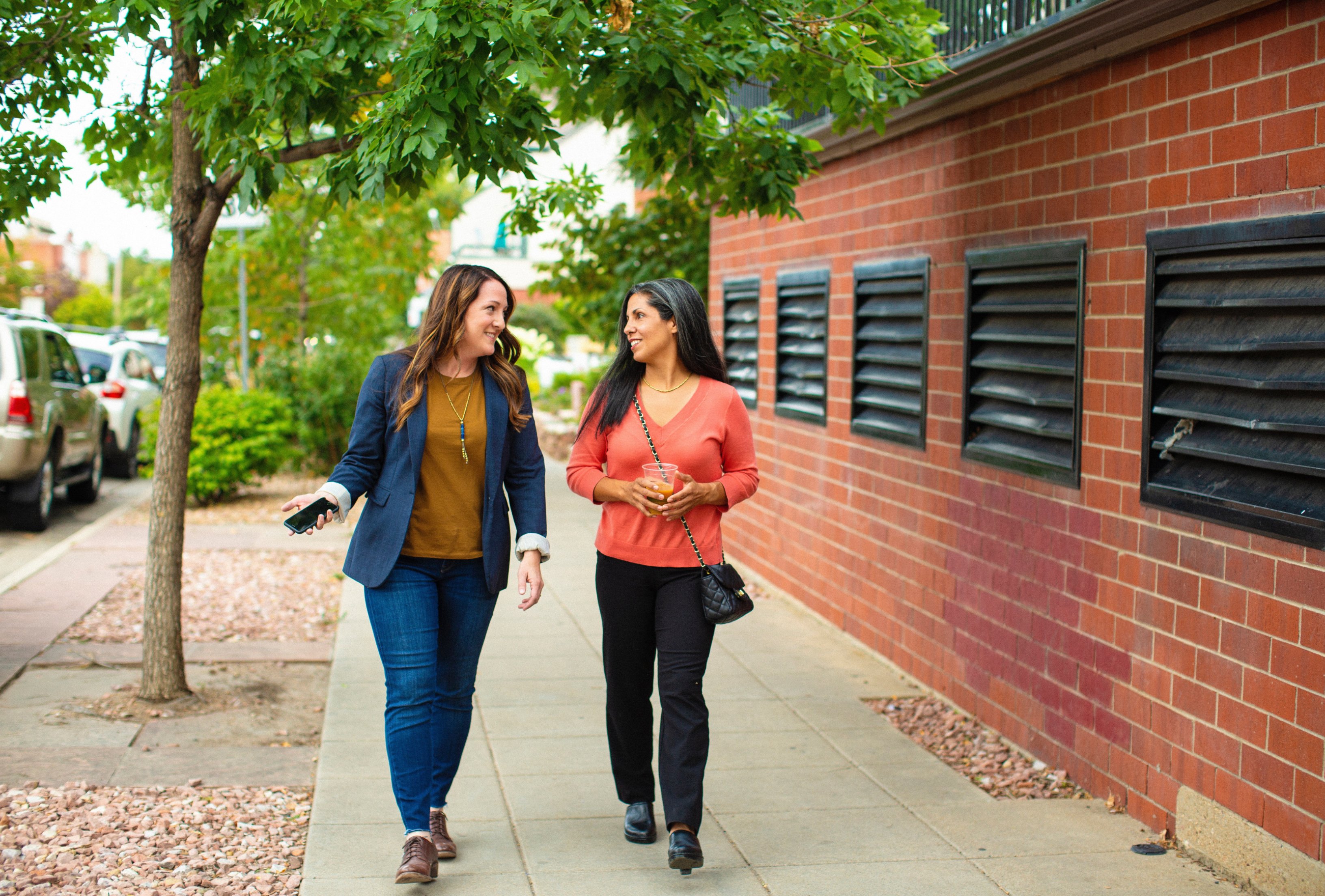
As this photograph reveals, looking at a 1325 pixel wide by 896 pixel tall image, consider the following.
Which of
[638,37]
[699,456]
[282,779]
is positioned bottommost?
[282,779]

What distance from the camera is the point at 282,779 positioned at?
17.5ft

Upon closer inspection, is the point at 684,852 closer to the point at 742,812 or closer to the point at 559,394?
the point at 742,812

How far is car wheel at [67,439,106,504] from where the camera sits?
14.5 m

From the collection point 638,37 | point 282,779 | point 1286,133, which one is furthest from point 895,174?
point 282,779

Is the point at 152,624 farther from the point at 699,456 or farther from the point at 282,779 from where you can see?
the point at 699,456


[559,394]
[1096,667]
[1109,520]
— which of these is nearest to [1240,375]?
[1109,520]

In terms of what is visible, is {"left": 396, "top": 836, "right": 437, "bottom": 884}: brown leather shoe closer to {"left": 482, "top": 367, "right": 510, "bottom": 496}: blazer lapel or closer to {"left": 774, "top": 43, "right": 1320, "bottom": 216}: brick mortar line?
{"left": 482, "top": 367, "right": 510, "bottom": 496}: blazer lapel

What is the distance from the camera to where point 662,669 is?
427 centimetres

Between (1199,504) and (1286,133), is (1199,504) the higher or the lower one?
the lower one

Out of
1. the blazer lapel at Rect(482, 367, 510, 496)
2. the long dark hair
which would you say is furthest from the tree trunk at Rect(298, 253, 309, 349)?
the blazer lapel at Rect(482, 367, 510, 496)

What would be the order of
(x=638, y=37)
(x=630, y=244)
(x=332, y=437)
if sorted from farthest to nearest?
(x=332, y=437)
(x=630, y=244)
(x=638, y=37)

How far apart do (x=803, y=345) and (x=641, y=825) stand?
5.08m

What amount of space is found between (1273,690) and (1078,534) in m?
1.28

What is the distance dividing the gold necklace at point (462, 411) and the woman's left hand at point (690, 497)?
2.17 feet
